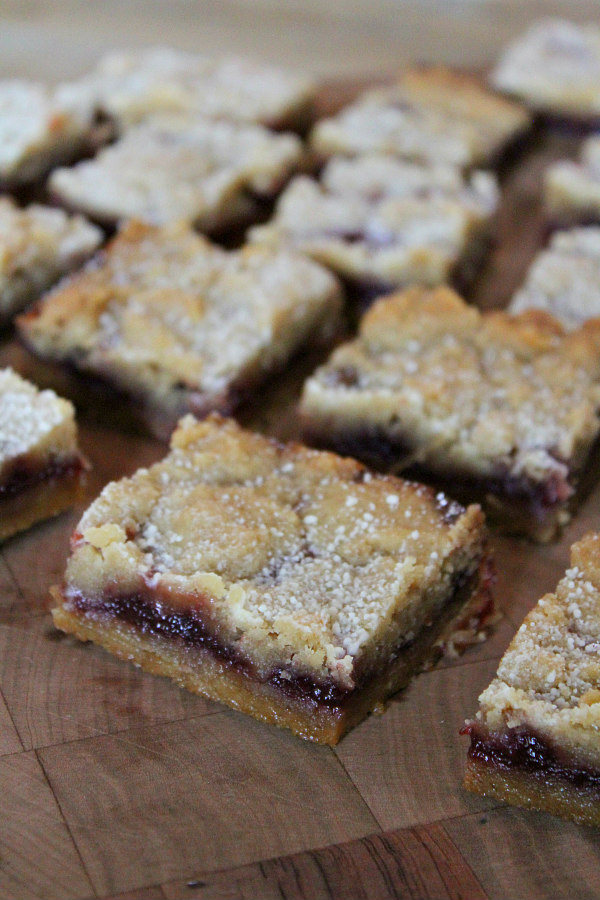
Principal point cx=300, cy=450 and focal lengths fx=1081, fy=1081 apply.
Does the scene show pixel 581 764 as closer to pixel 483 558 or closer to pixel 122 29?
pixel 483 558

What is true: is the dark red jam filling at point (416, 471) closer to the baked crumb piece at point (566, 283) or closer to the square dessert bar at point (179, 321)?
the square dessert bar at point (179, 321)

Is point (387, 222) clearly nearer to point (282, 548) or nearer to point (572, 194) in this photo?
point (572, 194)

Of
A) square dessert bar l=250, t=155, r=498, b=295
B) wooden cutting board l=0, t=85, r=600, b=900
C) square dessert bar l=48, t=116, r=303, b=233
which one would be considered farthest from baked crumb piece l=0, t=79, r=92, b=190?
wooden cutting board l=0, t=85, r=600, b=900

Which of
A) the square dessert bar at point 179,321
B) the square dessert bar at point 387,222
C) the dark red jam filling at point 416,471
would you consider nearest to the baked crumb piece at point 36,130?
the square dessert bar at point 179,321

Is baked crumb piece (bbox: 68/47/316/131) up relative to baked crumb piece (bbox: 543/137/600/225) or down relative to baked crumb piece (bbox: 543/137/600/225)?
down

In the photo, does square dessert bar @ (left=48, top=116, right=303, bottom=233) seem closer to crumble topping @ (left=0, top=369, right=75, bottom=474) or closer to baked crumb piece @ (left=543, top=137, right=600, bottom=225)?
baked crumb piece @ (left=543, top=137, right=600, bottom=225)

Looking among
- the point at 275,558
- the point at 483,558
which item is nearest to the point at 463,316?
the point at 483,558

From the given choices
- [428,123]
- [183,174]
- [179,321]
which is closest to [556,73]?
[428,123]
